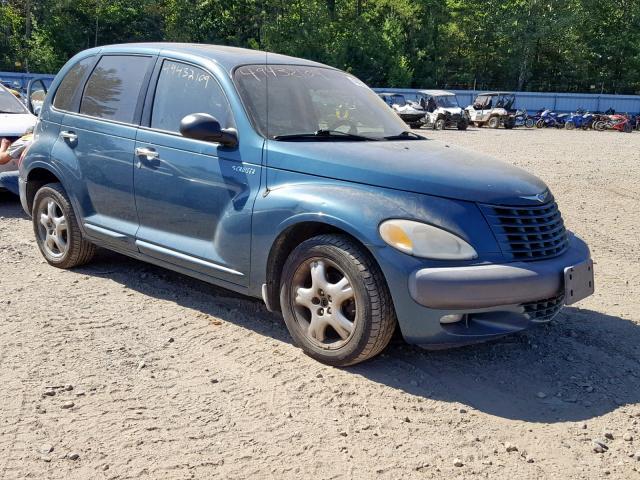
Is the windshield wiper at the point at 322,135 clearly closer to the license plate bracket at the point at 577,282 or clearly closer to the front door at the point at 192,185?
the front door at the point at 192,185

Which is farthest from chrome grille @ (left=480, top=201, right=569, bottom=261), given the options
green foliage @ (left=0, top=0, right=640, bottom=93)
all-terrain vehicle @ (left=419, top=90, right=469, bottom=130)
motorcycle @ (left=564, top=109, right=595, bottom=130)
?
green foliage @ (left=0, top=0, right=640, bottom=93)

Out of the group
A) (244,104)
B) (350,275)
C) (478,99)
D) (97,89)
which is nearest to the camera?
(350,275)

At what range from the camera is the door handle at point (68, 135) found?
17.4 feet

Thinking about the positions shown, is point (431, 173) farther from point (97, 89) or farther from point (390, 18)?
point (390, 18)

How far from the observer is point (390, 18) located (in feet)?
165

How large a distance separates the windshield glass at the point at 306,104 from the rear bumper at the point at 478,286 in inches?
56.0

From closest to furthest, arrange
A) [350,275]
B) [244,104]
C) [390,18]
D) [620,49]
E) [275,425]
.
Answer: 1. [275,425]
2. [350,275]
3. [244,104]
4. [390,18]
5. [620,49]

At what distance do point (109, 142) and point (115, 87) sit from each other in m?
0.49

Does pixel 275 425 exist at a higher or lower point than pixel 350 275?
lower

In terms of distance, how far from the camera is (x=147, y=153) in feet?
15.4

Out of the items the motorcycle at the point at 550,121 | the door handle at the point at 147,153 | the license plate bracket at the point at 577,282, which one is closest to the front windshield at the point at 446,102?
the motorcycle at the point at 550,121

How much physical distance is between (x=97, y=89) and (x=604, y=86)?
194ft

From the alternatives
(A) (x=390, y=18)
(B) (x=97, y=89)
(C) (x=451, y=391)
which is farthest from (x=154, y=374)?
(A) (x=390, y=18)

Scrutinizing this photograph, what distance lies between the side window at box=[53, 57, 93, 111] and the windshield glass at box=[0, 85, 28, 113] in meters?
4.04
